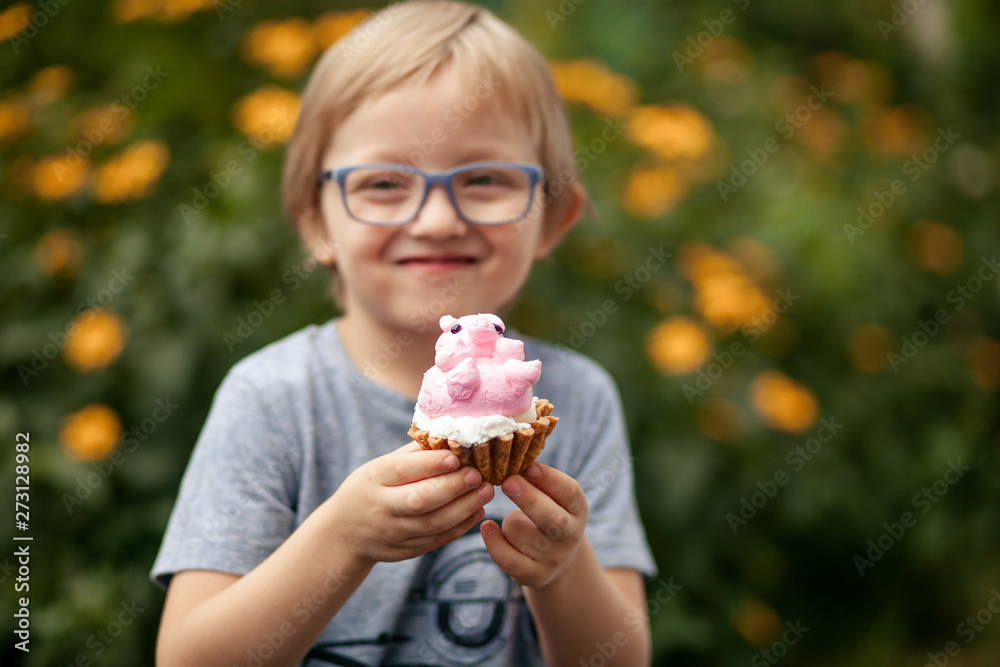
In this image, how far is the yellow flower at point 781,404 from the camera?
2.65m

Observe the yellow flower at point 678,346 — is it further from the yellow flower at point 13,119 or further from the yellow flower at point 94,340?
the yellow flower at point 13,119

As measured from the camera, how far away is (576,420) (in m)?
1.83

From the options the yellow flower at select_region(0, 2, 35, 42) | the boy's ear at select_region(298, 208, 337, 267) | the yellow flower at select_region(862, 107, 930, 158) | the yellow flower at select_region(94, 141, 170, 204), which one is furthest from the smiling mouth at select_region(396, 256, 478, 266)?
the yellow flower at select_region(862, 107, 930, 158)

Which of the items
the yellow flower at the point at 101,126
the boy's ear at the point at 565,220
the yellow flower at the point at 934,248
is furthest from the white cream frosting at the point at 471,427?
the yellow flower at the point at 934,248

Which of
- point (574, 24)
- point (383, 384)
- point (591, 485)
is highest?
point (574, 24)

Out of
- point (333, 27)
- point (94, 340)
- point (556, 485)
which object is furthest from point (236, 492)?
point (333, 27)

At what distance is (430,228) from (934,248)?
2728mm

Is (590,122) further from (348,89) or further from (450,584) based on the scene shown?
(450,584)

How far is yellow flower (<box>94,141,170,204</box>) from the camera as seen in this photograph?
252 centimetres

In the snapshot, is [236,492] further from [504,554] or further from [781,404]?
[781,404]

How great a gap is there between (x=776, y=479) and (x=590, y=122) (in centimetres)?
146

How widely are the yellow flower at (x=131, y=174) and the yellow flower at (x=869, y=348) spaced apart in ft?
7.95

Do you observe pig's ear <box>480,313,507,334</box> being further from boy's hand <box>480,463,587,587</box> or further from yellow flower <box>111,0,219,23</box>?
yellow flower <box>111,0,219,23</box>

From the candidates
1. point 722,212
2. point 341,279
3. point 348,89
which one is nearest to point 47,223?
point 341,279
